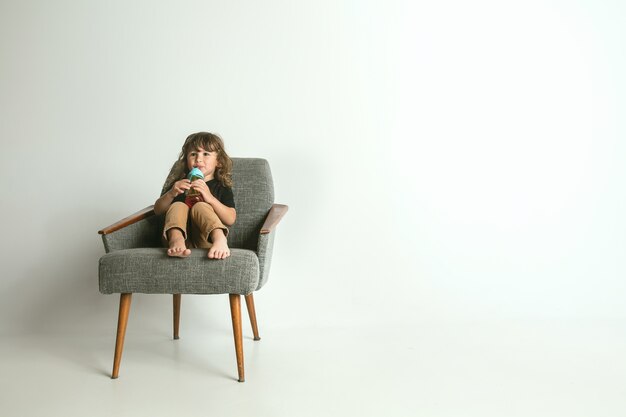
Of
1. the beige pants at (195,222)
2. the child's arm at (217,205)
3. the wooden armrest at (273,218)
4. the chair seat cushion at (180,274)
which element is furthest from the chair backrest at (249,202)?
the chair seat cushion at (180,274)

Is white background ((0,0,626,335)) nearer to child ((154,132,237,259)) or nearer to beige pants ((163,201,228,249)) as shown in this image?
child ((154,132,237,259))

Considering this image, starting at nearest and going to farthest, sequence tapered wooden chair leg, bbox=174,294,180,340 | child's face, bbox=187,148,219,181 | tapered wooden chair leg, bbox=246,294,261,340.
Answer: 1. child's face, bbox=187,148,219,181
2. tapered wooden chair leg, bbox=246,294,261,340
3. tapered wooden chair leg, bbox=174,294,180,340

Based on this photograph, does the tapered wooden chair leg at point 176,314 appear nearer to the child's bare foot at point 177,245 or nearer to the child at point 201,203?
the child at point 201,203

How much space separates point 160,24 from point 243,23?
0.40 metres

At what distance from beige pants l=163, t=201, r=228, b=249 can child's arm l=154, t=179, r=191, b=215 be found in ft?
0.18

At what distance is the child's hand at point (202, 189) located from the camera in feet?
8.27

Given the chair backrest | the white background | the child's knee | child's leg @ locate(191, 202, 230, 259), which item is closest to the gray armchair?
child's leg @ locate(191, 202, 230, 259)

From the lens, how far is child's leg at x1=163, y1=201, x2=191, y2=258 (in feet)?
7.30

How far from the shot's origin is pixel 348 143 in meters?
3.18

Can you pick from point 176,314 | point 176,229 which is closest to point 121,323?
point 176,229

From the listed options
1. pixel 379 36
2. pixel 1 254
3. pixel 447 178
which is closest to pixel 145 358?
pixel 1 254

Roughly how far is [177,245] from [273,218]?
1.50ft

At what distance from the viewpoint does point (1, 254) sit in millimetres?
3115

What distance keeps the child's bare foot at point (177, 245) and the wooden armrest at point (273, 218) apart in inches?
11.5
